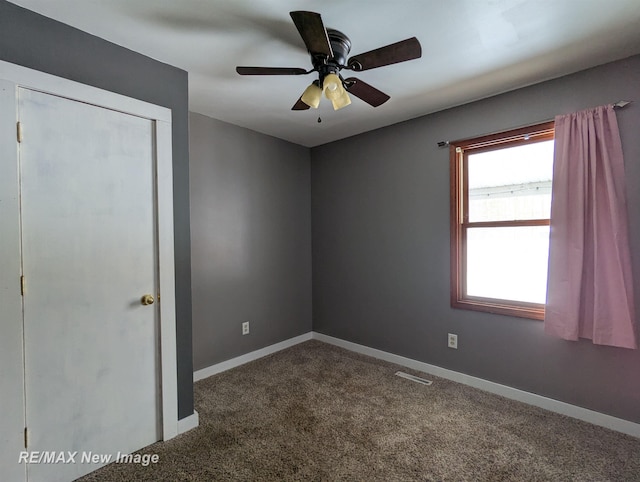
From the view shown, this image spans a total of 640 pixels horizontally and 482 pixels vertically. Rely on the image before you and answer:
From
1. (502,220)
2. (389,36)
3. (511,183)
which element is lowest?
(502,220)

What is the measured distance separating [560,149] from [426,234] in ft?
3.91

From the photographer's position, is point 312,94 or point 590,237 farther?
point 590,237

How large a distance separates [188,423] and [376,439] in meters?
1.28

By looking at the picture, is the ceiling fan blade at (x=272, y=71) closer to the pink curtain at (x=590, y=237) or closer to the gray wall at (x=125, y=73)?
the gray wall at (x=125, y=73)

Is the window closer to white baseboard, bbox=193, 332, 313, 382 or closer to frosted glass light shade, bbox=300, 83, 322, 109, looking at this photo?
frosted glass light shade, bbox=300, 83, 322, 109

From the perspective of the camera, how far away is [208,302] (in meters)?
2.97

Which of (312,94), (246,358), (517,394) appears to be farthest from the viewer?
(246,358)

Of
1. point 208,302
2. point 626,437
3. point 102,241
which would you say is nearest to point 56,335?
point 102,241

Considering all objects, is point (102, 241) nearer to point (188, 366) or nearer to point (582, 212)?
point (188, 366)

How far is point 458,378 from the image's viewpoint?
2771mm

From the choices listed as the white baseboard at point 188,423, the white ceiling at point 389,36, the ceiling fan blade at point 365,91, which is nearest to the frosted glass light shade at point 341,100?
the ceiling fan blade at point 365,91

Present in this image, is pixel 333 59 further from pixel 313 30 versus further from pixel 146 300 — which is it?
pixel 146 300

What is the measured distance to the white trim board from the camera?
210 centimetres

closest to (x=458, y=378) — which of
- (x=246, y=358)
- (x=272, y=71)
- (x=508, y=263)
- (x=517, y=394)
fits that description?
(x=517, y=394)
